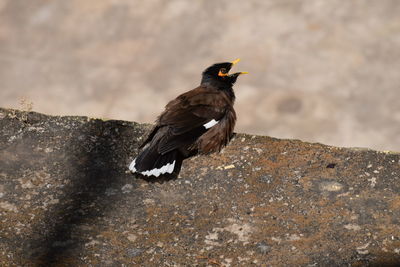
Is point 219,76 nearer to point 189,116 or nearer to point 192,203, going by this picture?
point 189,116

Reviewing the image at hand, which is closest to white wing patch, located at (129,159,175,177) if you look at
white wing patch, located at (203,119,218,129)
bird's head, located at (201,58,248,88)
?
white wing patch, located at (203,119,218,129)

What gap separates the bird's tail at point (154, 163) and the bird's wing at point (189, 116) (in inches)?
2.6

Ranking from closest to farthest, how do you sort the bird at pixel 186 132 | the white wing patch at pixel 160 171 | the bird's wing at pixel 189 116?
1. the white wing patch at pixel 160 171
2. the bird at pixel 186 132
3. the bird's wing at pixel 189 116

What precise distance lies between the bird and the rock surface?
0.09m

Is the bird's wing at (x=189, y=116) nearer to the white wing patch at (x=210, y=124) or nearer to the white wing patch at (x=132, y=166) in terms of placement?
the white wing patch at (x=210, y=124)

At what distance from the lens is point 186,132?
17.7 feet

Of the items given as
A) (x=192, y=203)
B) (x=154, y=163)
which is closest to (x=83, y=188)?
(x=154, y=163)

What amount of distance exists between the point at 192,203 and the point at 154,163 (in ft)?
1.48

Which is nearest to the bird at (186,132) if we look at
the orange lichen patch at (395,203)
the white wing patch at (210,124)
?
the white wing patch at (210,124)

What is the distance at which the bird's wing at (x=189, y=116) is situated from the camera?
5.29m

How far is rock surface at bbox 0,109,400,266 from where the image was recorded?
4.13 metres

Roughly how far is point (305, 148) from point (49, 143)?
187 centimetres

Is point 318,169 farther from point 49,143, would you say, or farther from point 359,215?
point 49,143

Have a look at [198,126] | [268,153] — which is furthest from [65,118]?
[268,153]
